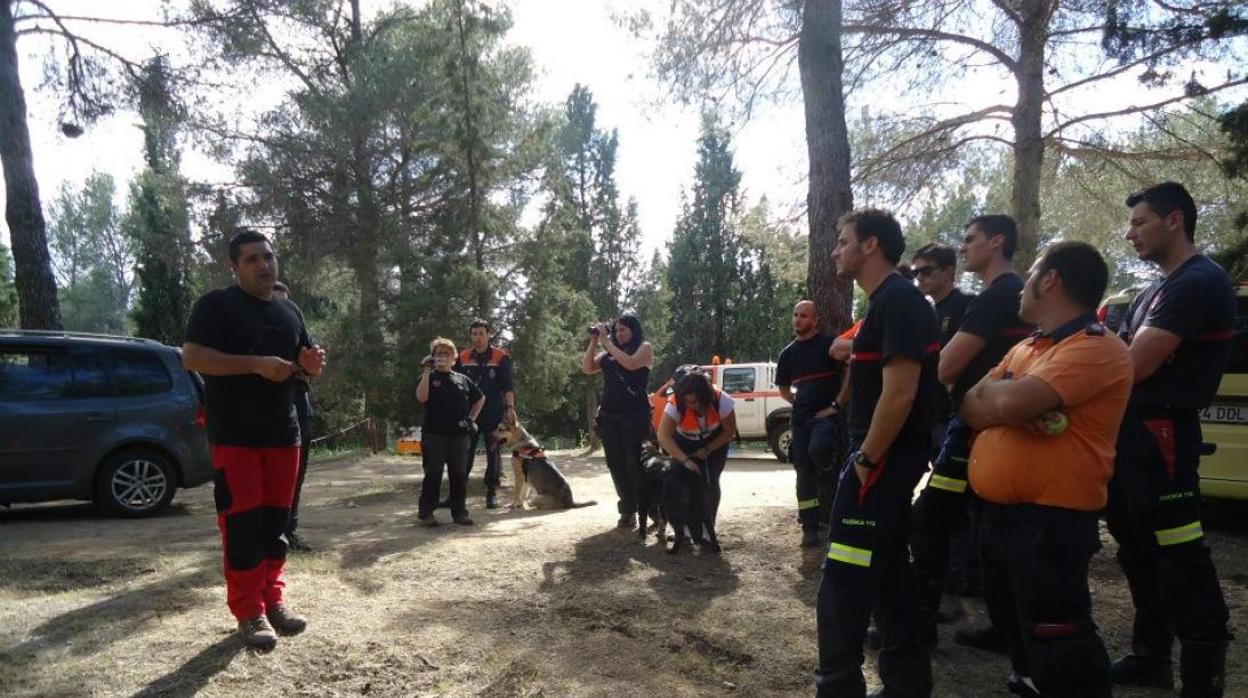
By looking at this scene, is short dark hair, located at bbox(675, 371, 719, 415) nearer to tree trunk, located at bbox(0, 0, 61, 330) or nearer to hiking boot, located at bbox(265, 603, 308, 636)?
hiking boot, located at bbox(265, 603, 308, 636)

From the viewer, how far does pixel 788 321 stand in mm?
34969

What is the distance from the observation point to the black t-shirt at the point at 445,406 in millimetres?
6773

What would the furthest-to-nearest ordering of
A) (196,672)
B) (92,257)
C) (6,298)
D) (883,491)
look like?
(92,257) < (6,298) < (196,672) < (883,491)

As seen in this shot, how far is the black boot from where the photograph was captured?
2.82 metres

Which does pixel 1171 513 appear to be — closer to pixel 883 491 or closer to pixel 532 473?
pixel 883 491

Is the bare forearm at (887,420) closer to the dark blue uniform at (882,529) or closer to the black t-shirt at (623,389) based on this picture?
the dark blue uniform at (882,529)

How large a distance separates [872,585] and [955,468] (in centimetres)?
90

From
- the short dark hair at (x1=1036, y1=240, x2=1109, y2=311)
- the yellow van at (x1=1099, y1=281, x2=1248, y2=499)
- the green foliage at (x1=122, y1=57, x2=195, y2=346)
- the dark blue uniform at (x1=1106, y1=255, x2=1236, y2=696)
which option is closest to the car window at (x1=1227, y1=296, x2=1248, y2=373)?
the yellow van at (x1=1099, y1=281, x2=1248, y2=499)

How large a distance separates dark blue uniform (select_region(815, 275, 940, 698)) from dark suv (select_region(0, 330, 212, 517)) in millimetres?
7177

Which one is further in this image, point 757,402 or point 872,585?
point 757,402

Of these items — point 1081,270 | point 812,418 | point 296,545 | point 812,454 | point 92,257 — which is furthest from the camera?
point 92,257

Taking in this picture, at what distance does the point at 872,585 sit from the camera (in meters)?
2.60

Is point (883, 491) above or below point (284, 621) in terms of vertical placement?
above

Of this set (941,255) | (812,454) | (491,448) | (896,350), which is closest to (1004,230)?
(941,255)
